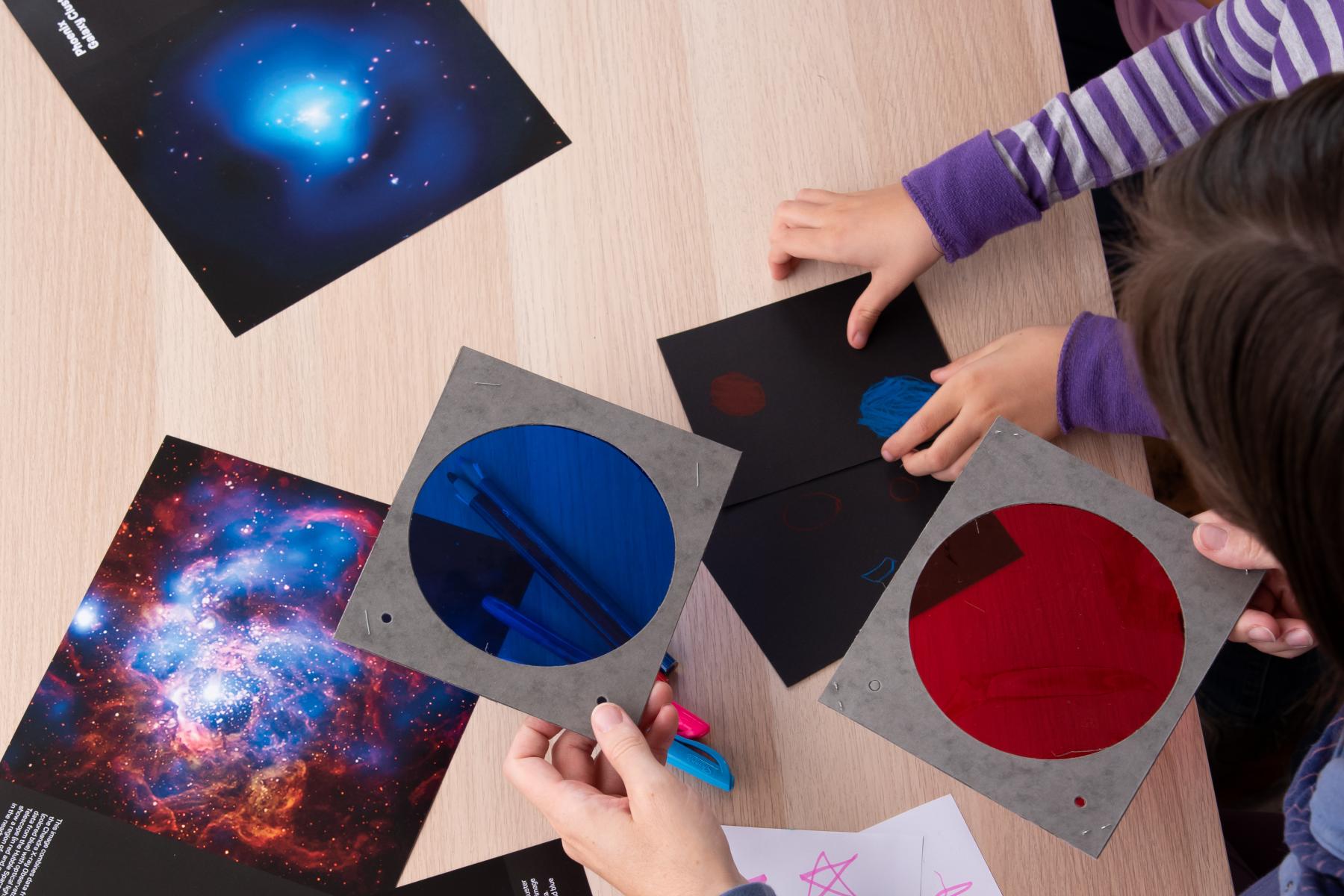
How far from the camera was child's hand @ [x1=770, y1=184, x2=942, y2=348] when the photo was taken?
0.79 m

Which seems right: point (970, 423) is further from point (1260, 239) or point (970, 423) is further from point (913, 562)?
point (1260, 239)

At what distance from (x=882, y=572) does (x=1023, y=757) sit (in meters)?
0.17

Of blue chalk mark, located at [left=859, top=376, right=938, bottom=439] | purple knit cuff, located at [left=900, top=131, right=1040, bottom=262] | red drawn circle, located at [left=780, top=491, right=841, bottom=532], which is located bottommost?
red drawn circle, located at [left=780, top=491, right=841, bottom=532]

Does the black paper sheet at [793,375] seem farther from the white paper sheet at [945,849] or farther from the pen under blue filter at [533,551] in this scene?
the white paper sheet at [945,849]

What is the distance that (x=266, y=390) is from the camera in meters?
0.78

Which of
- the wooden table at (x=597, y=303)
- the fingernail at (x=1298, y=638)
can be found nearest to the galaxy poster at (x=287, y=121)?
the wooden table at (x=597, y=303)

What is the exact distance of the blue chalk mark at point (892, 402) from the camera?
2.56 feet

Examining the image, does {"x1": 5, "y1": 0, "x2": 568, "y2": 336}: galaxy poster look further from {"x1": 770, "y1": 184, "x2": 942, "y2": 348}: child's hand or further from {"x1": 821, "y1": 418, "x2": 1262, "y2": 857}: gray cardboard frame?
{"x1": 821, "y1": 418, "x2": 1262, "y2": 857}: gray cardboard frame

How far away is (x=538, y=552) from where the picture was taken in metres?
0.68

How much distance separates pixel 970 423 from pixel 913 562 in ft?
0.52

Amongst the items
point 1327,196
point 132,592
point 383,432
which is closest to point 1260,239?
point 1327,196

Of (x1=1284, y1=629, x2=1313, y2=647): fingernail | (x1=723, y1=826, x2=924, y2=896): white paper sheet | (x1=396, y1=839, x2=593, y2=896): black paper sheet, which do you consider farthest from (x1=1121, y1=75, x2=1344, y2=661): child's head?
(x1=396, y1=839, x2=593, y2=896): black paper sheet

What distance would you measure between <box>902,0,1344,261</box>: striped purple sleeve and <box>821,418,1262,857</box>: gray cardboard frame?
0.23 meters

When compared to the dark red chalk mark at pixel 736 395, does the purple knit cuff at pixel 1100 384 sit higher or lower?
lower
